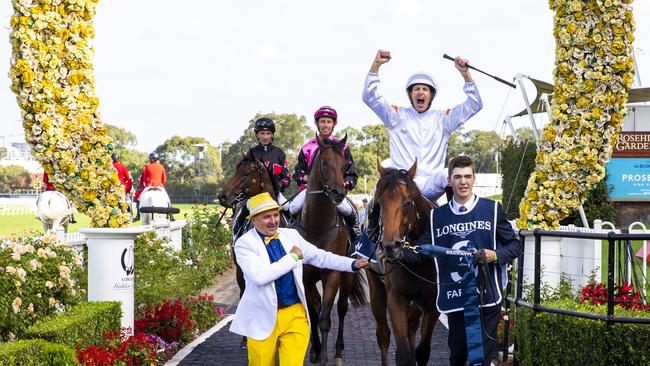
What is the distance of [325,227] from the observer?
9797 millimetres

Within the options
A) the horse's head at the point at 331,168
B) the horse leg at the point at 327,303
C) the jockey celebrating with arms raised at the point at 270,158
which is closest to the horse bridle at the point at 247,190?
the jockey celebrating with arms raised at the point at 270,158

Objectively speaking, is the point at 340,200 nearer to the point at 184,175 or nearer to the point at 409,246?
the point at 409,246

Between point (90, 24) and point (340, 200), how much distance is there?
3.11 metres

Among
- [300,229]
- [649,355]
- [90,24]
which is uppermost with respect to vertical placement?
[90,24]

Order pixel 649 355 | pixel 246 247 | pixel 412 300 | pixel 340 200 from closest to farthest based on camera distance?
pixel 246 247
pixel 649 355
pixel 412 300
pixel 340 200

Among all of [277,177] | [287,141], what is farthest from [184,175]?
[277,177]

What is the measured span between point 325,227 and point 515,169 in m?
20.4

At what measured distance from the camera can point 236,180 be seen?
10.3 metres

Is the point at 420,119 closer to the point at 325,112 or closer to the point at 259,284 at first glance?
the point at 325,112

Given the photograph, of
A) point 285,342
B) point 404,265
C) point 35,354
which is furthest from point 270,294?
point 35,354

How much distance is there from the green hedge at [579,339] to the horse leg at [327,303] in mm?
2007

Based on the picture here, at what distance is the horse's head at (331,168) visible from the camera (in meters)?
9.05

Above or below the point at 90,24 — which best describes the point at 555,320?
below

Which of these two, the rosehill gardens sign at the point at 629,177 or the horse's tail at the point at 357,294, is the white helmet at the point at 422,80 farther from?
the rosehill gardens sign at the point at 629,177
